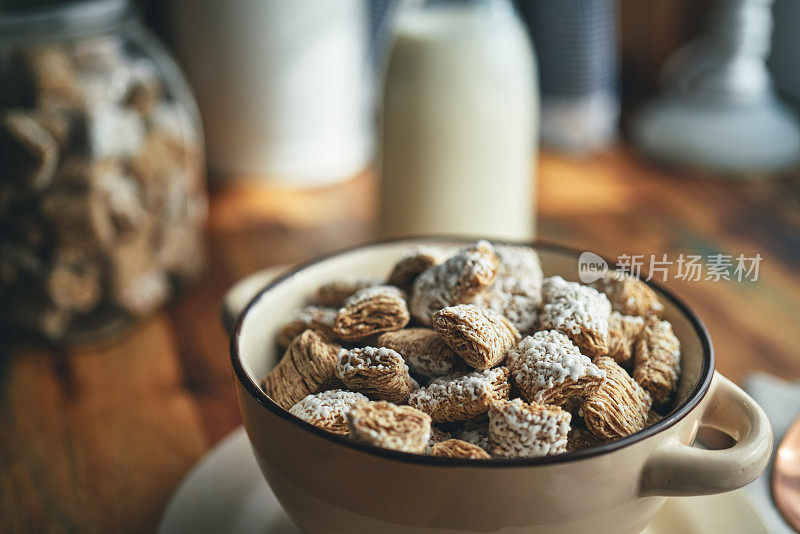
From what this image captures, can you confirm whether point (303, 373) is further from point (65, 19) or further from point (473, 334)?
point (65, 19)

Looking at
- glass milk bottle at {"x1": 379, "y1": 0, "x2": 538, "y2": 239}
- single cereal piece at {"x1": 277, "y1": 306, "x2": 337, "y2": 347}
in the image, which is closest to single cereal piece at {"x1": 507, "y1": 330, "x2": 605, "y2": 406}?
single cereal piece at {"x1": 277, "y1": 306, "x2": 337, "y2": 347}

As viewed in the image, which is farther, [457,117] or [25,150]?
[457,117]

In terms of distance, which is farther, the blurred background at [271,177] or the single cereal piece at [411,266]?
the blurred background at [271,177]

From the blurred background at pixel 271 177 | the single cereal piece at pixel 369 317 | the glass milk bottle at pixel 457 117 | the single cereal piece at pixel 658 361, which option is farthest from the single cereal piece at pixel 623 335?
the glass milk bottle at pixel 457 117

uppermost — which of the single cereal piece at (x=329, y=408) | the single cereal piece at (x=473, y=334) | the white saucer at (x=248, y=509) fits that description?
the single cereal piece at (x=473, y=334)

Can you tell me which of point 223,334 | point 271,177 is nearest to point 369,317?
point 223,334

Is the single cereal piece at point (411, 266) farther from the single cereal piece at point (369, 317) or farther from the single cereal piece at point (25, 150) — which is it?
the single cereal piece at point (25, 150)
